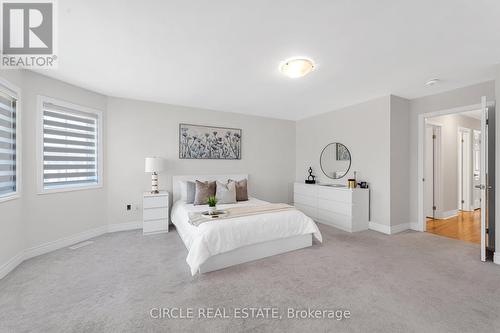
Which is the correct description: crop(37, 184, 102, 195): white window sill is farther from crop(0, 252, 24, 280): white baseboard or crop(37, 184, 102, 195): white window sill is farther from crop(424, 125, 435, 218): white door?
crop(424, 125, 435, 218): white door

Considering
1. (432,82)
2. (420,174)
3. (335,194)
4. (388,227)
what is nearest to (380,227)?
(388,227)

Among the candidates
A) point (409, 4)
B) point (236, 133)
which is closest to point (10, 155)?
point (236, 133)

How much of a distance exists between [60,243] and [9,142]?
1544mm

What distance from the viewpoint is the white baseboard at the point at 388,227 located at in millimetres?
Answer: 3697

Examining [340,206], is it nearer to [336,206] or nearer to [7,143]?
[336,206]

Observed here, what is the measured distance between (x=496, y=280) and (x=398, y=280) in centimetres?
104

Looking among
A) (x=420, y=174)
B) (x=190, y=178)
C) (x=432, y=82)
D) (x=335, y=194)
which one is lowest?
(x=335, y=194)

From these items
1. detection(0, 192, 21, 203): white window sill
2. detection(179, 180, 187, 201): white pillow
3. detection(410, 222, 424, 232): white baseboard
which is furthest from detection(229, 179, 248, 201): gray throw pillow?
detection(410, 222, 424, 232): white baseboard

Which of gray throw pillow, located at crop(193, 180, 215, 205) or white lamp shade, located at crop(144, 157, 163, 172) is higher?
white lamp shade, located at crop(144, 157, 163, 172)

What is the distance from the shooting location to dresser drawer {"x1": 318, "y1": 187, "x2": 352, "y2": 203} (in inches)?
152

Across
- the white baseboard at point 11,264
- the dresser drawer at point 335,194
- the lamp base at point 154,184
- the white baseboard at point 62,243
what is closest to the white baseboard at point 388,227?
the dresser drawer at point 335,194

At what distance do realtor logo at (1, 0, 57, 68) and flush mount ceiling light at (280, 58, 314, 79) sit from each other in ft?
7.19

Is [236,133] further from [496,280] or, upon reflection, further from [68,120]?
[496,280]

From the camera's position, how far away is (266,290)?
6.76 feet
